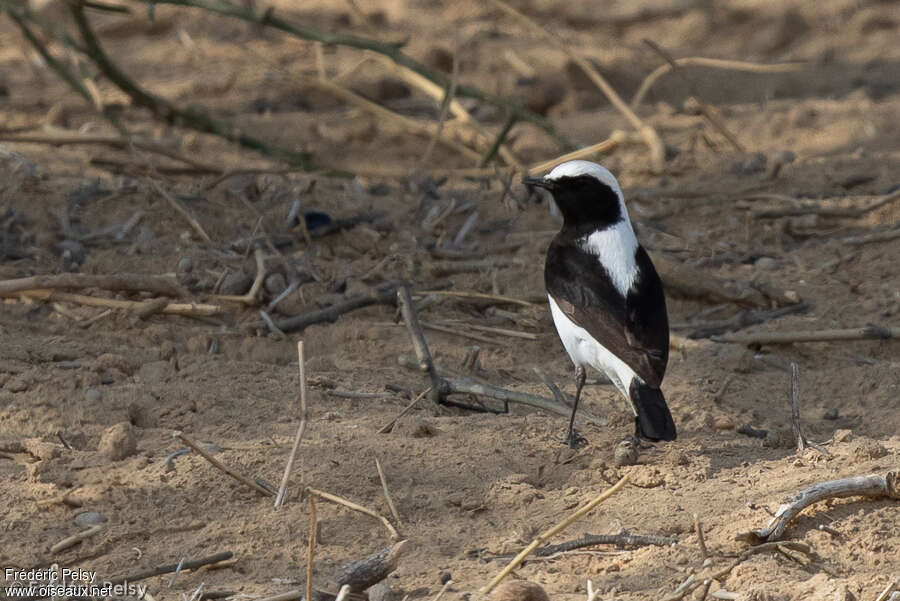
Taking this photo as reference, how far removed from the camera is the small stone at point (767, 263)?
21.7 ft

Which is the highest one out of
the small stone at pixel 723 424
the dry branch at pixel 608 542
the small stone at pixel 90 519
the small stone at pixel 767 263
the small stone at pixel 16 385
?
the dry branch at pixel 608 542

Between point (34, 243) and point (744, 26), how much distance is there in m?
7.52

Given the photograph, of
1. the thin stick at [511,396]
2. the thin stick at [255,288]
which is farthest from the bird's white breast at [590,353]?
the thin stick at [255,288]

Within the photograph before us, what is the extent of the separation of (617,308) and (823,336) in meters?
1.30

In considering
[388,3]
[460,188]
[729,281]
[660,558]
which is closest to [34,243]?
[460,188]

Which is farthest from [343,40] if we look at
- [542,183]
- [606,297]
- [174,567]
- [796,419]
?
[174,567]

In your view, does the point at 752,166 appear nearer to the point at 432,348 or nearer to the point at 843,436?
the point at 432,348

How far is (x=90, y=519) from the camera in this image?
390 centimetres

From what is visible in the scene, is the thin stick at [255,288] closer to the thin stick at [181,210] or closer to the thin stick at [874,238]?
the thin stick at [181,210]

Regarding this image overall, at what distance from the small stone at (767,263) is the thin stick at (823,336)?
1045mm

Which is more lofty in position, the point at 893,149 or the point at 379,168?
the point at 893,149

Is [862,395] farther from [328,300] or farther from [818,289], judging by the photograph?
[328,300]

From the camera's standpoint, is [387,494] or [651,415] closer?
[387,494]

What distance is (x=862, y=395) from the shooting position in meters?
5.15
